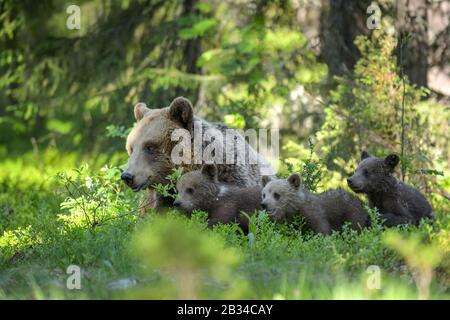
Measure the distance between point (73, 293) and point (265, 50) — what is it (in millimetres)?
8098

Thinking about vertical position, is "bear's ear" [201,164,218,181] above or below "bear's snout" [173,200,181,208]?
above

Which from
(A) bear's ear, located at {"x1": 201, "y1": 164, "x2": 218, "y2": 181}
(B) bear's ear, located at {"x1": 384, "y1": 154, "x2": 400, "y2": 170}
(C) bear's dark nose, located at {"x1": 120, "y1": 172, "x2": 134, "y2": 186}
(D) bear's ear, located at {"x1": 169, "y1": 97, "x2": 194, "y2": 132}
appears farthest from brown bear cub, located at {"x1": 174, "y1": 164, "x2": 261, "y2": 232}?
(B) bear's ear, located at {"x1": 384, "y1": 154, "x2": 400, "y2": 170}

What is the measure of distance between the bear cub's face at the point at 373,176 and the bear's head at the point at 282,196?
828 millimetres

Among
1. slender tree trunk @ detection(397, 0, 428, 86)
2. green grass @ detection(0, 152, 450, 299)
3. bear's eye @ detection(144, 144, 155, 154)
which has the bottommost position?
green grass @ detection(0, 152, 450, 299)

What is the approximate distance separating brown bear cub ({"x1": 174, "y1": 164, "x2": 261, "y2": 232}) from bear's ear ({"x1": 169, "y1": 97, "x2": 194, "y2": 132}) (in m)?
0.58

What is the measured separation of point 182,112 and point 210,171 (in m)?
0.67

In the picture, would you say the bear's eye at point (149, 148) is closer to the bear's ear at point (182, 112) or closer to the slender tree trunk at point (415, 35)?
the bear's ear at point (182, 112)

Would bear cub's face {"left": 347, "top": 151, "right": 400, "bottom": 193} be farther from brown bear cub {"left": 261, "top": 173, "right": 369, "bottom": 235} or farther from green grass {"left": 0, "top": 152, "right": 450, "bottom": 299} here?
green grass {"left": 0, "top": 152, "right": 450, "bottom": 299}

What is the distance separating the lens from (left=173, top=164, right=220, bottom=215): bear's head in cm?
721

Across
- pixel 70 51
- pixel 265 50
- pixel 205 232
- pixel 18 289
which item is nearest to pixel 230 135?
pixel 205 232

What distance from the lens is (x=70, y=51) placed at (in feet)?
46.5

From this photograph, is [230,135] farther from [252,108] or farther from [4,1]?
[4,1]

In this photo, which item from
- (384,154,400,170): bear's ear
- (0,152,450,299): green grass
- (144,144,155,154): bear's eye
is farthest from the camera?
(384,154,400,170): bear's ear

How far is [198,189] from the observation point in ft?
23.8
